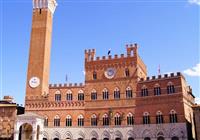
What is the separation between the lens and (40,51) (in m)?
49.6

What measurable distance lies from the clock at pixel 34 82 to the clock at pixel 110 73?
1246cm

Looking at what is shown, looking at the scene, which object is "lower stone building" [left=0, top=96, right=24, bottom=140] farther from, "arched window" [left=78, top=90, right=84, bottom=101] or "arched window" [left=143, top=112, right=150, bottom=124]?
"arched window" [left=143, top=112, right=150, bottom=124]

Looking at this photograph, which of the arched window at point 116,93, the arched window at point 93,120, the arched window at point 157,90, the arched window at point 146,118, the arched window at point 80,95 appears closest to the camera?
the arched window at point 146,118

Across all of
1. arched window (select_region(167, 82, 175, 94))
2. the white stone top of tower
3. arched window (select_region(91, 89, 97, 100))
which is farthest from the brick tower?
arched window (select_region(167, 82, 175, 94))

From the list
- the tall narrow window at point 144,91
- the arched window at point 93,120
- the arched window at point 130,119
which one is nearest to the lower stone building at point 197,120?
the tall narrow window at point 144,91

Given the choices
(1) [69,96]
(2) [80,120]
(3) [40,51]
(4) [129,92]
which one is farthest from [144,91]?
(3) [40,51]

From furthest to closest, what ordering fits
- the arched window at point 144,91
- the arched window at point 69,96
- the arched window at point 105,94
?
the arched window at point 69,96 < the arched window at point 105,94 < the arched window at point 144,91

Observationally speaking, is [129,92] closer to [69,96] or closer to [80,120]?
[80,120]

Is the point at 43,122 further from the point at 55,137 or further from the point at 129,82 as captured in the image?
the point at 129,82

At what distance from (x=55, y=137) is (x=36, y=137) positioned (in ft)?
10.6

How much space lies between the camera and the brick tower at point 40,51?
4778 centimetres

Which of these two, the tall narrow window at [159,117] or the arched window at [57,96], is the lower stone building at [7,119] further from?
the tall narrow window at [159,117]

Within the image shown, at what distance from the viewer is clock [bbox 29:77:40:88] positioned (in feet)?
157

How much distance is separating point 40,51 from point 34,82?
19.5 ft
